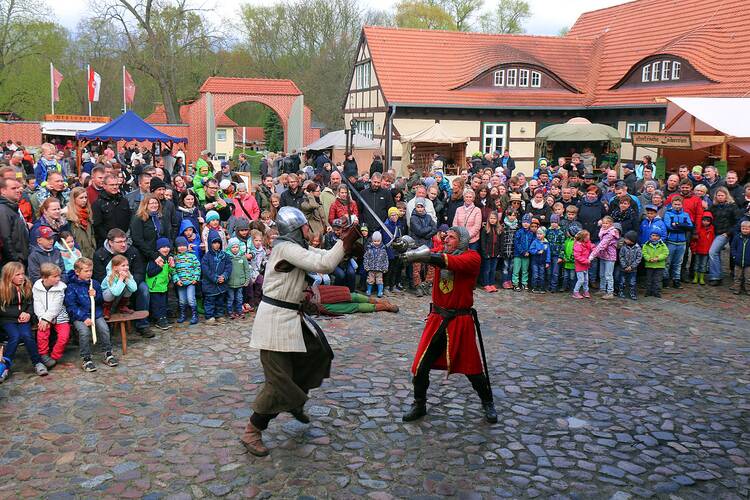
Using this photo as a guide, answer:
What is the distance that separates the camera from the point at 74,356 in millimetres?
7328

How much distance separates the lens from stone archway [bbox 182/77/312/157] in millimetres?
30484

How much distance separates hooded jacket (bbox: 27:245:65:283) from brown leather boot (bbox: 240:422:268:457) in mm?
3396

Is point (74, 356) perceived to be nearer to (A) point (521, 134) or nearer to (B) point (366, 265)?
(B) point (366, 265)

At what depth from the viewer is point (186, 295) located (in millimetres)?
8727

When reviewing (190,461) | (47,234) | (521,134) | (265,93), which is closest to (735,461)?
(190,461)

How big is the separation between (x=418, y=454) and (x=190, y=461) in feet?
5.57

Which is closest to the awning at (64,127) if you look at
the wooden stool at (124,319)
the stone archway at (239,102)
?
the stone archway at (239,102)

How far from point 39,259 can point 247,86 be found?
2499cm

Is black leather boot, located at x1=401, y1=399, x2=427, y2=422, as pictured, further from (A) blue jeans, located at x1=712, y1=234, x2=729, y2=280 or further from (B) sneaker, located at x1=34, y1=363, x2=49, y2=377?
(A) blue jeans, located at x1=712, y1=234, x2=729, y2=280

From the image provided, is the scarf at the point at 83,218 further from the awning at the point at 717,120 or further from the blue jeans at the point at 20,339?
the awning at the point at 717,120

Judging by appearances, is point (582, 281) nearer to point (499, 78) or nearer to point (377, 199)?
point (377, 199)

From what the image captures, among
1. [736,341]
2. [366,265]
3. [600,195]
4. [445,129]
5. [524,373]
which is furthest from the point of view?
[445,129]

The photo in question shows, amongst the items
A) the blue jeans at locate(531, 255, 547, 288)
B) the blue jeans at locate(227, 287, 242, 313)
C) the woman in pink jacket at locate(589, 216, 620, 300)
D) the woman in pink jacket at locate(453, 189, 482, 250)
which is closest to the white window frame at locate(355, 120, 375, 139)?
the woman in pink jacket at locate(453, 189, 482, 250)

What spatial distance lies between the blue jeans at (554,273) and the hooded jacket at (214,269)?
16.6ft
